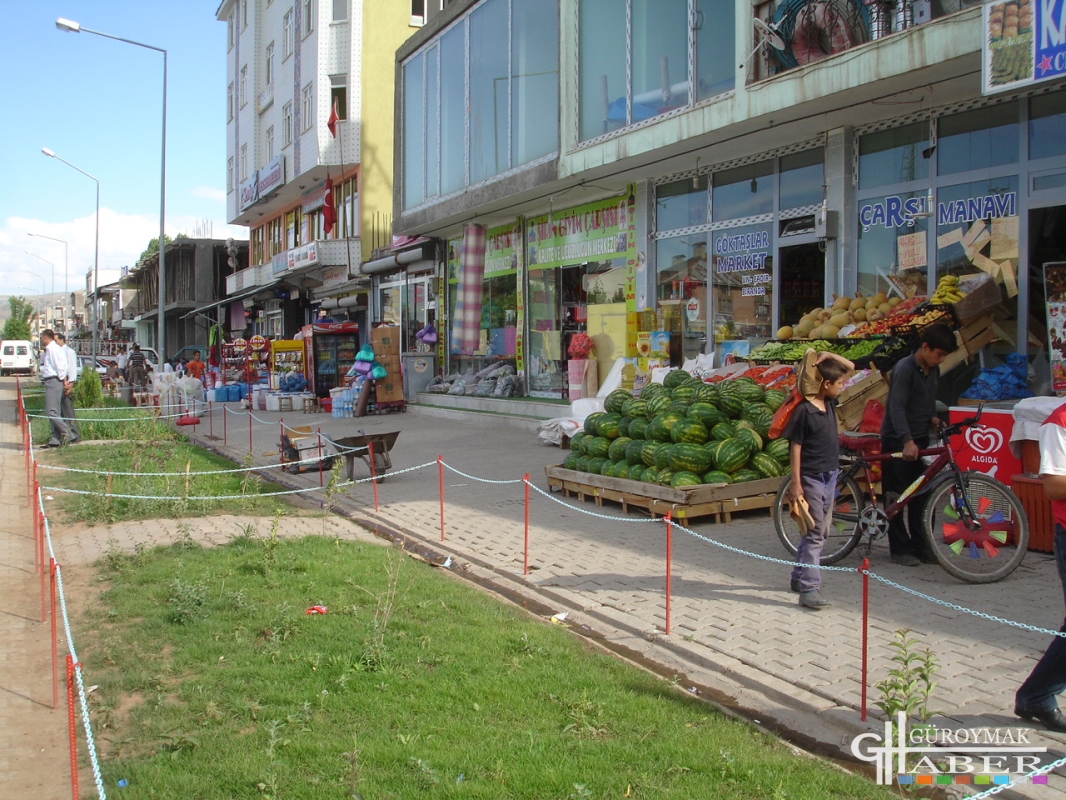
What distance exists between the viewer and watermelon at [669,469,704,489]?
9.16 meters

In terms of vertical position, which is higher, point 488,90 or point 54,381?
point 488,90

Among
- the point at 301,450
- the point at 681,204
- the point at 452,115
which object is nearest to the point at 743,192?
the point at 681,204

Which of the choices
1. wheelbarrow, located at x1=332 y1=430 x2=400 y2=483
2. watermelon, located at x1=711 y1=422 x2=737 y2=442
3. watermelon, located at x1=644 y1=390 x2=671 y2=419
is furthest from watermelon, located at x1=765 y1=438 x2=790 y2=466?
wheelbarrow, located at x1=332 y1=430 x2=400 y2=483

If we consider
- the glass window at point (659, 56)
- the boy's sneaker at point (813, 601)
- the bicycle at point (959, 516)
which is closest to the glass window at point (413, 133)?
the glass window at point (659, 56)

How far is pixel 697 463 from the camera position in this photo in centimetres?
929

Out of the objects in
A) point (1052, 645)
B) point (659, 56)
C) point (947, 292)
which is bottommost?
point (1052, 645)

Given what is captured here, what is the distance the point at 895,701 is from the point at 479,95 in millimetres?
18903

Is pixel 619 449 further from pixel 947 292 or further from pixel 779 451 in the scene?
pixel 947 292

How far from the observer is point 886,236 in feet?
40.4

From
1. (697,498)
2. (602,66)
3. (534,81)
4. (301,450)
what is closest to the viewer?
(697,498)

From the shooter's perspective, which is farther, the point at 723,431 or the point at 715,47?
the point at 715,47

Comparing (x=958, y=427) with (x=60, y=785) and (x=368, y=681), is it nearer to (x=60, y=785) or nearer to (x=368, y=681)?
(x=368, y=681)

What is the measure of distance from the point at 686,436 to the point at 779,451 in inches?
39.6

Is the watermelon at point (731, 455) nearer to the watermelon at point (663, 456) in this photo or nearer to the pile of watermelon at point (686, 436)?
the pile of watermelon at point (686, 436)
